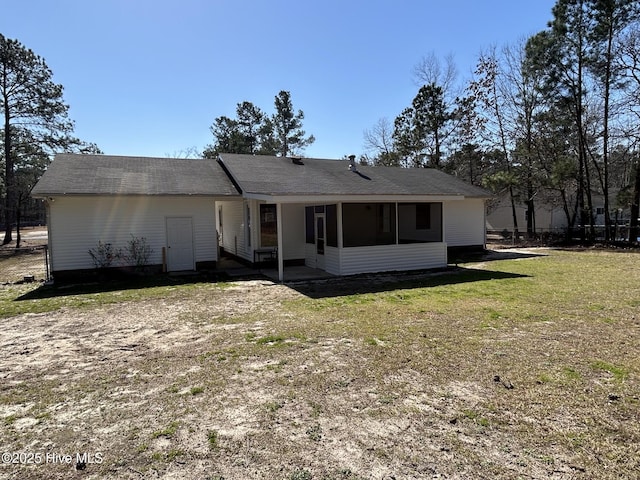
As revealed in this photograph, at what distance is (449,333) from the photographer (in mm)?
5945

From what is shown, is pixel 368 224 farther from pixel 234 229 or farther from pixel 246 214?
pixel 234 229

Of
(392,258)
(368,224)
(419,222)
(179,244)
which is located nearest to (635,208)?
(419,222)

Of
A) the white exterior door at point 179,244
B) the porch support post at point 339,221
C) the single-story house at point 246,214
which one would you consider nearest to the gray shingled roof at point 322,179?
the single-story house at point 246,214

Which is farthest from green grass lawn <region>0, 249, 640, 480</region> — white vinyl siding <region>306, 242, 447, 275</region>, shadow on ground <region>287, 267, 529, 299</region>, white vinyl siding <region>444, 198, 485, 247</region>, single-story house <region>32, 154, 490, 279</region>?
white vinyl siding <region>444, 198, 485, 247</region>

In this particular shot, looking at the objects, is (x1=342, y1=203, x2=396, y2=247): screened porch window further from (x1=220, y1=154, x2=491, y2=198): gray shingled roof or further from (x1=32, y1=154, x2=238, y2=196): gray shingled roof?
(x1=32, y1=154, x2=238, y2=196): gray shingled roof

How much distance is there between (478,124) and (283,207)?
1952cm

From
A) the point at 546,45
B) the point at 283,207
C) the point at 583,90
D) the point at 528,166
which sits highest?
the point at 546,45

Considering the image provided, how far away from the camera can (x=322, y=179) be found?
1373 centimetres

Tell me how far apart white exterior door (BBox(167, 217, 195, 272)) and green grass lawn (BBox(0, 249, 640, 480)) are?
5.34m

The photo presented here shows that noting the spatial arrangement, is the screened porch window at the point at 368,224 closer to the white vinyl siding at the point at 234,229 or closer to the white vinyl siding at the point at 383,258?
the white vinyl siding at the point at 383,258

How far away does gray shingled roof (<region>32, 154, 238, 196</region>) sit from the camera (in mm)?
11898

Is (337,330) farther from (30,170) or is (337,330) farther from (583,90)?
(30,170)

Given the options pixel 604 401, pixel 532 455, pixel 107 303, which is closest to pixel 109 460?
pixel 532 455

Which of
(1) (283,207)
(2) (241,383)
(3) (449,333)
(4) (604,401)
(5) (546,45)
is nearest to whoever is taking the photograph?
(4) (604,401)
